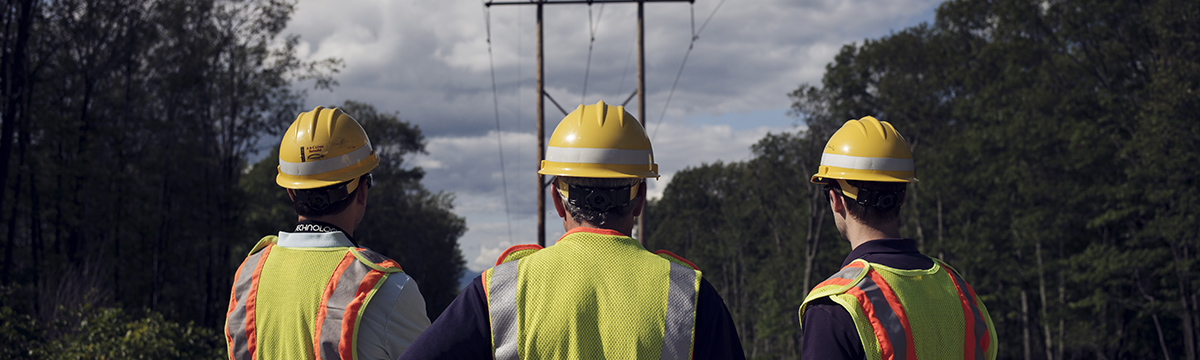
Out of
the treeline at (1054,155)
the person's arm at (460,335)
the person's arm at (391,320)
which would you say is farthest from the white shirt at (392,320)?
the treeline at (1054,155)

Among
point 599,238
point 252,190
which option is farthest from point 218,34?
point 599,238

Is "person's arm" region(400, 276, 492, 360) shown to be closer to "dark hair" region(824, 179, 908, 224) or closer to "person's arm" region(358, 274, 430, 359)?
"person's arm" region(358, 274, 430, 359)

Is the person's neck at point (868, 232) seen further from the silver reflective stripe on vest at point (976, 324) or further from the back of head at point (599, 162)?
the back of head at point (599, 162)

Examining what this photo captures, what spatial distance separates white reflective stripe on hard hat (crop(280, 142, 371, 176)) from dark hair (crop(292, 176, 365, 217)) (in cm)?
8

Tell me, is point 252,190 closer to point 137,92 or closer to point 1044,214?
point 137,92

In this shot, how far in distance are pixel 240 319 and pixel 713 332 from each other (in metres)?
1.74

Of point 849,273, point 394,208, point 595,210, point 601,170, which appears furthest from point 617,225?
point 394,208

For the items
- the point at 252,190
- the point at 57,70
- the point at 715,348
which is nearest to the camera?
the point at 715,348

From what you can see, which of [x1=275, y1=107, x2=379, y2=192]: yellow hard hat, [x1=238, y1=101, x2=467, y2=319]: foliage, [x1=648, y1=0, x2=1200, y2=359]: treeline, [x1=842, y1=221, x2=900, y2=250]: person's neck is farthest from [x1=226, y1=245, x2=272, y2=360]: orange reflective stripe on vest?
[x1=238, y1=101, x2=467, y2=319]: foliage

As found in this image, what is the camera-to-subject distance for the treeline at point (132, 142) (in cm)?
2114

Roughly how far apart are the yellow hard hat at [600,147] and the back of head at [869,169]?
923 millimetres

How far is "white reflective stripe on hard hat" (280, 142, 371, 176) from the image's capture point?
3.21 m

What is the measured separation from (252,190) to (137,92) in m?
24.2

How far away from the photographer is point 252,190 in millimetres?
52656
